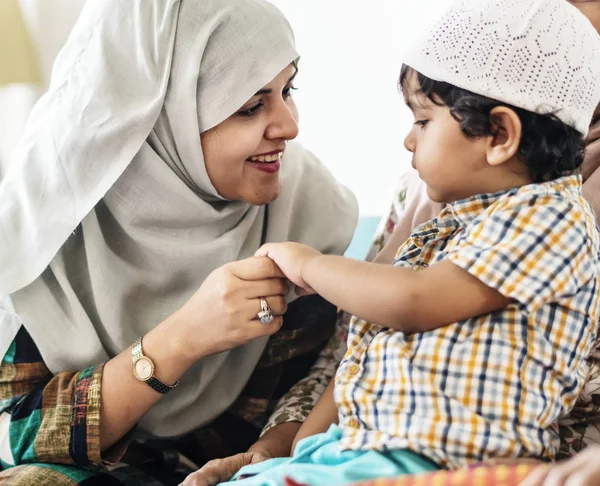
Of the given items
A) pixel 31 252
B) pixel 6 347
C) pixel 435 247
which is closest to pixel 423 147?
pixel 435 247

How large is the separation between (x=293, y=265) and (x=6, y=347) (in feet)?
2.19

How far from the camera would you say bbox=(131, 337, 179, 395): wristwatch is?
145 centimetres

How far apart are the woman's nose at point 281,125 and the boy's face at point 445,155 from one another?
357 millimetres

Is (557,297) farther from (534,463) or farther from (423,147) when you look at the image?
(423,147)

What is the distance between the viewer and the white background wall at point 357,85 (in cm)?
262

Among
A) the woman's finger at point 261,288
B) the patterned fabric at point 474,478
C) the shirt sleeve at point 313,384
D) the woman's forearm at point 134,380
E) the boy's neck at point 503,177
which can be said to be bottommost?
the shirt sleeve at point 313,384

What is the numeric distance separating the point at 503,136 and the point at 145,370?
2.65ft

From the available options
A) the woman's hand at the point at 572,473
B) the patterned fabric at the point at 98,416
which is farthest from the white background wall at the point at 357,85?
the woman's hand at the point at 572,473

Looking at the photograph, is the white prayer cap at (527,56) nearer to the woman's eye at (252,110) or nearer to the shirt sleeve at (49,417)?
the woman's eye at (252,110)

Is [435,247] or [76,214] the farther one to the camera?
[76,214]

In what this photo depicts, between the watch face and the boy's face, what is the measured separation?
651mm

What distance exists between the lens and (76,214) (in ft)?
4.90

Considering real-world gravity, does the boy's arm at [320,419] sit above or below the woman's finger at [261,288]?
below

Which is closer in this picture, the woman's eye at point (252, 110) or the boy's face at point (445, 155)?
the boy's face at point (445, 155)
